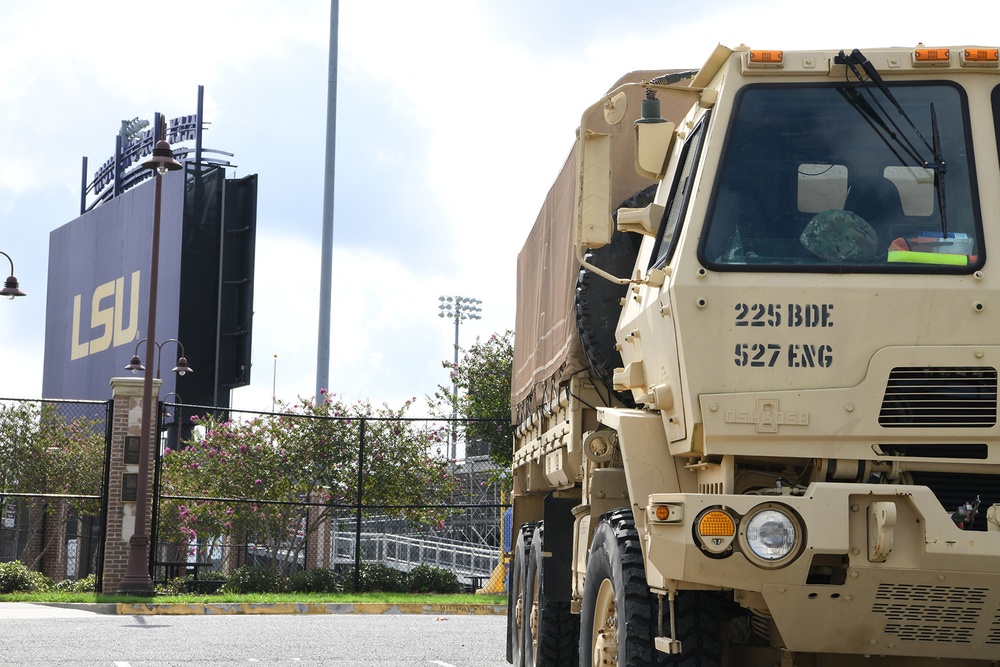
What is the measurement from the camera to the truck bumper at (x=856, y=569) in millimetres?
5215

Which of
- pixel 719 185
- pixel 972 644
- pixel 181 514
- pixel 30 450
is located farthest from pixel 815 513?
pixel 30 450

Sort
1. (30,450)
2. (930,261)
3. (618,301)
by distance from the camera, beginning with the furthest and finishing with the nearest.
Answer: (30,450) < (618,301) < (930,261)

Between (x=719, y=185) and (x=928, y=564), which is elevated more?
(x=719, y=185)

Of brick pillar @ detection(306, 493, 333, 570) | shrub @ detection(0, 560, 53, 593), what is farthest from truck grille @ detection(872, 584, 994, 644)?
brick pillar @ detection(306, 493, 333, 570)

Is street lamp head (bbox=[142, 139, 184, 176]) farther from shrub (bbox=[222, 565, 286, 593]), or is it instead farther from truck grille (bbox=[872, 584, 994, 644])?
truck grille (bbox=[872, 584, 994, 644])

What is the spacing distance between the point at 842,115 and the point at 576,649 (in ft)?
13.9

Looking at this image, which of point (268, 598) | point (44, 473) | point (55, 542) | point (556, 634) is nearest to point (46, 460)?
point (44, 473)

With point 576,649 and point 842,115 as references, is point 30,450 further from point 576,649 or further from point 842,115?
point 842,115

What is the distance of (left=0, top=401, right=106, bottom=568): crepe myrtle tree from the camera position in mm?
33188

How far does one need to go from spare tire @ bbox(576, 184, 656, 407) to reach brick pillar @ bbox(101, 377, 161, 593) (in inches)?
620

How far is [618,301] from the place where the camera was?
816 cm

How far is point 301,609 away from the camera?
20.8 metres

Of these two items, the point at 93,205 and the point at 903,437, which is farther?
the point at 93,205

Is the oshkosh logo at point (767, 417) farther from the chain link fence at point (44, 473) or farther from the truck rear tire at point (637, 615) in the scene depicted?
the chain link fence at point (44, 473)
